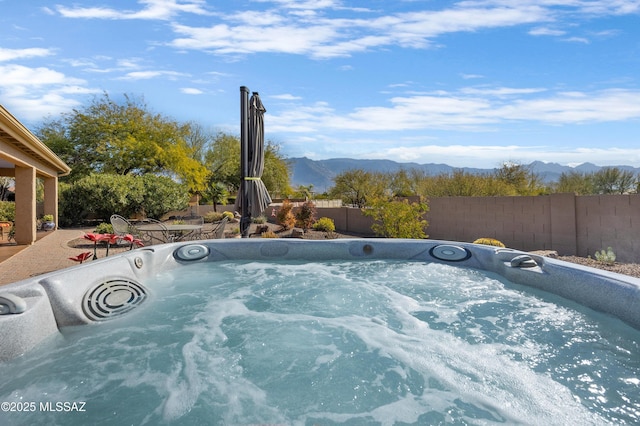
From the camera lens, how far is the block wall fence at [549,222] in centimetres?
659

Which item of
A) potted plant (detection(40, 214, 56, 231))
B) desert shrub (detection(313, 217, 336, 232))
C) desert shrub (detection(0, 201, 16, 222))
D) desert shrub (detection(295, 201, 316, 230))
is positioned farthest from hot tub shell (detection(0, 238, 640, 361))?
desert shrub (detection(0, 201, 16, 222))

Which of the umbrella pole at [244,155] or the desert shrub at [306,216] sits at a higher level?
the umbrella pole at [244,155]

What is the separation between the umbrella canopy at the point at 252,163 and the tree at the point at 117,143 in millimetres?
12014

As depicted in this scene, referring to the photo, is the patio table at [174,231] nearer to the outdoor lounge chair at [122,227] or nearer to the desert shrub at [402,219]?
the outdoor lounge chair at [122,227]

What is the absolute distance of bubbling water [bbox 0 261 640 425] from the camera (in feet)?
6.04

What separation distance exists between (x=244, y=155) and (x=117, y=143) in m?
13.0

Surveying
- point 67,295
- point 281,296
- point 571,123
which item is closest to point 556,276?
point 281,296

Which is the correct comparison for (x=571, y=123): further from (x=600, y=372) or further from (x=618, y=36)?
(x=600, y=372)

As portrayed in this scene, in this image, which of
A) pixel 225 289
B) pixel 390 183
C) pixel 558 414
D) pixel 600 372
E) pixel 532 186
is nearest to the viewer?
pixel 558 414

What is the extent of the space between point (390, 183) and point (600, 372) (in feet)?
65.3

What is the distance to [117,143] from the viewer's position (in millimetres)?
17172

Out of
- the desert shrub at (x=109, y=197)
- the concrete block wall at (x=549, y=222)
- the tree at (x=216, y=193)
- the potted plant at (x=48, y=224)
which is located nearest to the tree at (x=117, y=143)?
the desert shrub at (x=109, y=197)

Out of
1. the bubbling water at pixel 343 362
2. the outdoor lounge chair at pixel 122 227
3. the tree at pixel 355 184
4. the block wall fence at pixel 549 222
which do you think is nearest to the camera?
the bubbling water at pixel 343 362

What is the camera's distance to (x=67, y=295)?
2.96 metres
